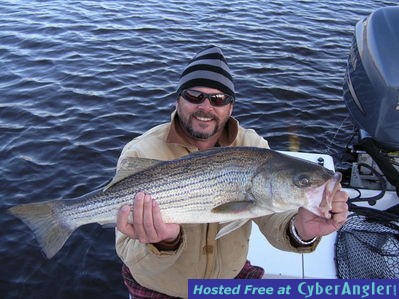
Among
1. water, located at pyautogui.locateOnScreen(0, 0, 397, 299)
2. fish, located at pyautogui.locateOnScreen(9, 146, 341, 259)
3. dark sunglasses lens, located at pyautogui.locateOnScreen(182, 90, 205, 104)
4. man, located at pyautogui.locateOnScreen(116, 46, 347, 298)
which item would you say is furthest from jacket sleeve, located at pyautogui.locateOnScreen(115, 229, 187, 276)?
water, located at pyautogui.locateOnScreen(0, 0, 397, 299)

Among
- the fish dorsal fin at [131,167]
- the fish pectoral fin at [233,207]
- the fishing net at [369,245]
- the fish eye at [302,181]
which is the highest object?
the fish eye at [302,181]

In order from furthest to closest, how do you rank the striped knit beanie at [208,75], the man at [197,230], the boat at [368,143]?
the boat at [368,143] → the striped knit beanie at [208,75] → the man at [197,230]

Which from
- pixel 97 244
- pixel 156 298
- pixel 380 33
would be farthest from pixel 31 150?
pixel 380 33

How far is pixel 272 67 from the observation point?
1220 cm

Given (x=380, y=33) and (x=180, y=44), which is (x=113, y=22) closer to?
(x=180, y=44)

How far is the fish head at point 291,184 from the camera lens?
3250 millimetres

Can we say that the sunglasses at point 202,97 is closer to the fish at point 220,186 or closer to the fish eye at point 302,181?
the fish at point 220,186

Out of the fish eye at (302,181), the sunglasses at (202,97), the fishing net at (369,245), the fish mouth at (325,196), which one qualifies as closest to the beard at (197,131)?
the sunglasses at (202,97)

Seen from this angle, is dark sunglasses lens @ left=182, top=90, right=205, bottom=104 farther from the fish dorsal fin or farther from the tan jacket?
the fish dorsal fin

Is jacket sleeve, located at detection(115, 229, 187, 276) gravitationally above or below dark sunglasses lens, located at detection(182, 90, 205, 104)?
below

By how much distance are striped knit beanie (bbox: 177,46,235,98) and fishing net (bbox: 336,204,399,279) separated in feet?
6.80

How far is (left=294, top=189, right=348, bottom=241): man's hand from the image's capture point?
315 cm

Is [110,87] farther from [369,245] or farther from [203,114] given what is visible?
[369,245]

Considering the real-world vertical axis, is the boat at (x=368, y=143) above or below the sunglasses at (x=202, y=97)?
below
